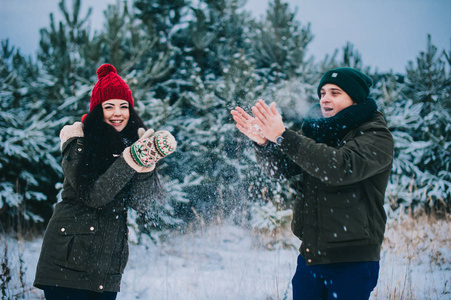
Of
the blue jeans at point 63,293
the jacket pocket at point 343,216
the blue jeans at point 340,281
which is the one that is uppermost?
the jacket pocket at point 343,216

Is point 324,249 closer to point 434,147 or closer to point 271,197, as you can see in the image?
point 271,197

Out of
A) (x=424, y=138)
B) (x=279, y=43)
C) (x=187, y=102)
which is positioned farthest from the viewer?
(x=424, y=138)

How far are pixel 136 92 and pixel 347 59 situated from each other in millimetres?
7002

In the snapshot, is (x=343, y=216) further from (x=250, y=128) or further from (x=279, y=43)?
(x=279, y=43)

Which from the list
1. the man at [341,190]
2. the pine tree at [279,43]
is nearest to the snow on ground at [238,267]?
the man at [341,190]

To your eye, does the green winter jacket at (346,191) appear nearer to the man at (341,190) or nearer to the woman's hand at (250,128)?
the man at (341,190)

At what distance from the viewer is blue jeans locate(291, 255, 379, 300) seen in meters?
1.66

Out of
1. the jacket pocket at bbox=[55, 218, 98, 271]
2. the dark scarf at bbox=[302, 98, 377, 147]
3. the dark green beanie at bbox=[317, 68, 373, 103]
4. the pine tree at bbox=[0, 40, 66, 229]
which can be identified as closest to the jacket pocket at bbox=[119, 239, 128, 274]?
the jacket pocket at bbox=[55, 218, 98, 271]

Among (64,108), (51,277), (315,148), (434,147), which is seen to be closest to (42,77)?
(64,108)

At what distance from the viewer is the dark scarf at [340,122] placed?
1.84 metres

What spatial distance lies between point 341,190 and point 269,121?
0.58 m

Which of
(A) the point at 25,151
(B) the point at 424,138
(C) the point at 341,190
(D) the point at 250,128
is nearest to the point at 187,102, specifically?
(A) the point at 25,151

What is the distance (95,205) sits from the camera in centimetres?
193

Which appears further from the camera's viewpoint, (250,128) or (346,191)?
(250,128)
